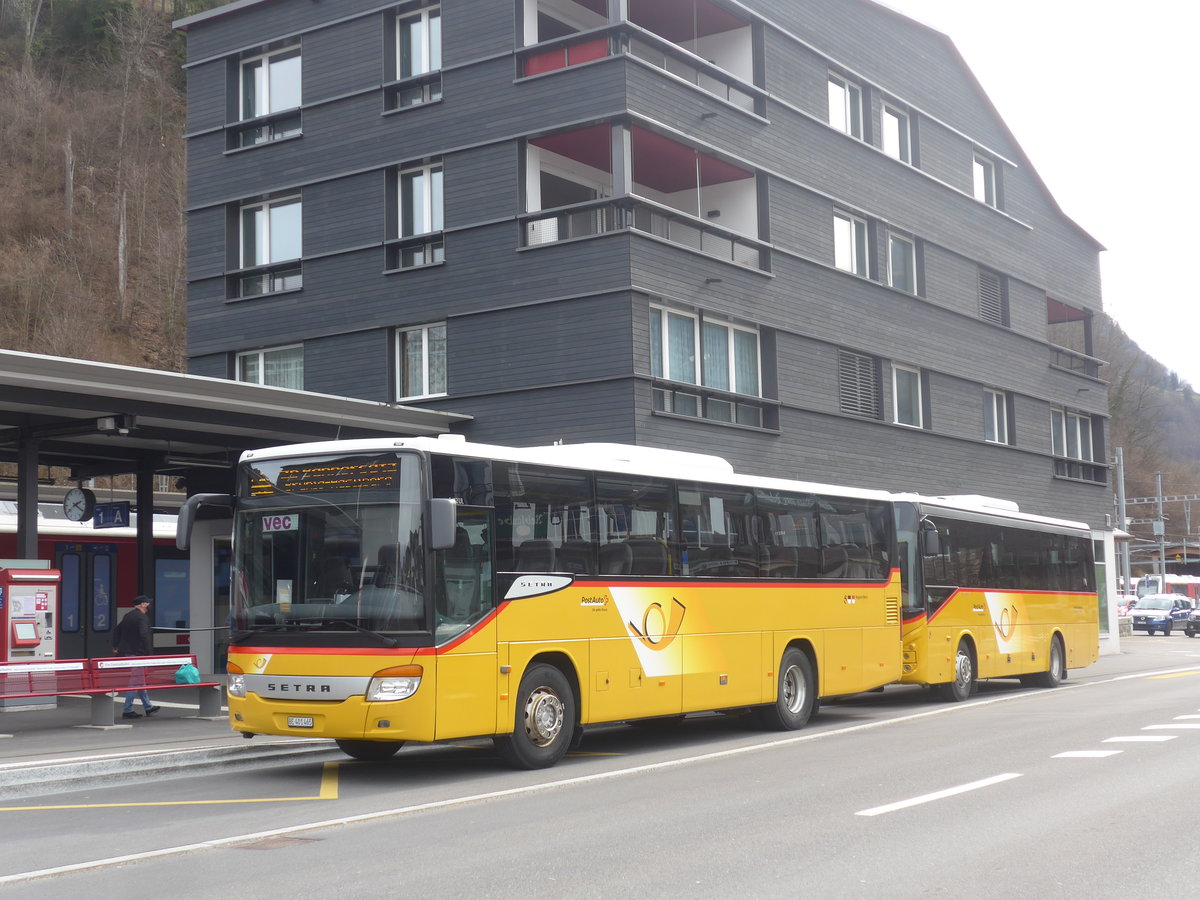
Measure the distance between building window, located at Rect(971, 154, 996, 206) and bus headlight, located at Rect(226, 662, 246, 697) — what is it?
27.6 meters

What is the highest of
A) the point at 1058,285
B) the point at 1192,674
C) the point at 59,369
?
the point at 1058,285

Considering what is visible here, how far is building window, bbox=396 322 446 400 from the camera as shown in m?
25.7

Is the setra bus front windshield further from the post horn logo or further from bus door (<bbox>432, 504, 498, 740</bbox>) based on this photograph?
the post horn logo

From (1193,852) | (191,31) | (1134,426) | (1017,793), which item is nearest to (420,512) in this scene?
(1017,793)

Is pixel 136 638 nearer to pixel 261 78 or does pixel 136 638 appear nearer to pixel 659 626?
pixel 659 626

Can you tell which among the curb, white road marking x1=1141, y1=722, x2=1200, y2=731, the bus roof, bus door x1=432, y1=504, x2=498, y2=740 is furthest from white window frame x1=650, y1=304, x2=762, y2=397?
bus door x1=432, y1=504, x2=498, y2=740

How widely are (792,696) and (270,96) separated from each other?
56.8ft

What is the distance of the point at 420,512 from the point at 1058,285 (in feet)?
101

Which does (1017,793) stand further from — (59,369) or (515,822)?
(59,369)

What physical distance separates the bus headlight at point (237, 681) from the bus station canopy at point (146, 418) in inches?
206

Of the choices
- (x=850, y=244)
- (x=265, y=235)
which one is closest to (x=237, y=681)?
(x=265, y=235)

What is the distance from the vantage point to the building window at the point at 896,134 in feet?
105

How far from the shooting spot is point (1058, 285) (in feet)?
129

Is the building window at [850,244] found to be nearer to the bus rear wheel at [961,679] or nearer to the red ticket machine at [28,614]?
the bus rear wheel at [961,679]
